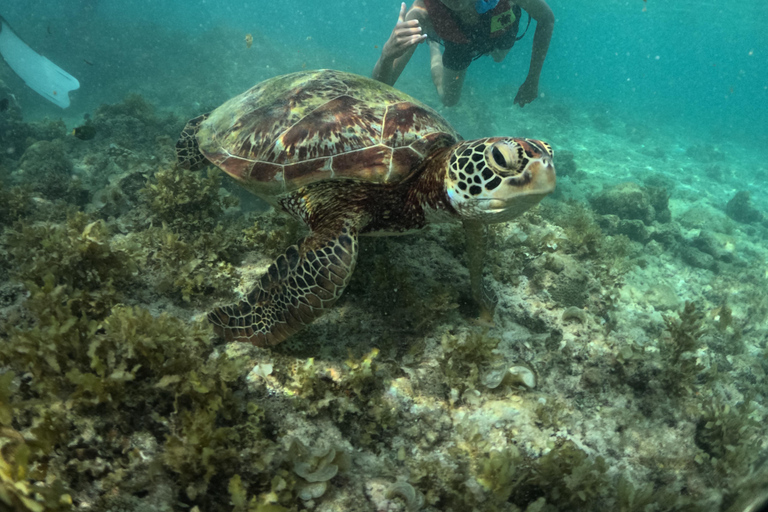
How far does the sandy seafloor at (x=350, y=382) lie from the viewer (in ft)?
5.26

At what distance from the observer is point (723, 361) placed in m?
4.31

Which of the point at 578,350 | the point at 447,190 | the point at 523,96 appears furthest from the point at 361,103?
the point at 523,96

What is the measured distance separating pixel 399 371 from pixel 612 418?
5.53 feet

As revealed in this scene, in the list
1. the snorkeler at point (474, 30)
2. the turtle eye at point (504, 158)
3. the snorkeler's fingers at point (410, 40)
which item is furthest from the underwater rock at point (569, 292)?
the snorkeler at point (474, 30)

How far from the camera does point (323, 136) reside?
9.86ft

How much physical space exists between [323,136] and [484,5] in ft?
19.3

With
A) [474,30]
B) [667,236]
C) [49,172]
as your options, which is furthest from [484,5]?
[49,172]

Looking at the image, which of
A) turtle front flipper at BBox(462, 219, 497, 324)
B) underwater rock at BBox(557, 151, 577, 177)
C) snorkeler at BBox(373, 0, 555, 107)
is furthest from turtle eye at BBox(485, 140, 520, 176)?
underwater rock at BBox(557, 151, 577, 177)

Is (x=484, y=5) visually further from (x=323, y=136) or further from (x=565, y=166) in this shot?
(x=565, y=166)

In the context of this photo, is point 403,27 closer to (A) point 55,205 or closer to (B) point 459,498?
(A) point 55,205

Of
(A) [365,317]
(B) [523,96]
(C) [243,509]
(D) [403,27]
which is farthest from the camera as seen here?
(B) [523,96]

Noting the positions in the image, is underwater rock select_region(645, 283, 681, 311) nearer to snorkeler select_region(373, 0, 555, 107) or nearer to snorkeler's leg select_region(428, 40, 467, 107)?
snorkeler select_region(373, 0, 555, 107)

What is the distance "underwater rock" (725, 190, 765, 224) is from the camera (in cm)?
1247

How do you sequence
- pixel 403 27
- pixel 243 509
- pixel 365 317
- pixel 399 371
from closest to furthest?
pixel 243 509
pixel 399 371
pixel 365 317
pixel 403 27
